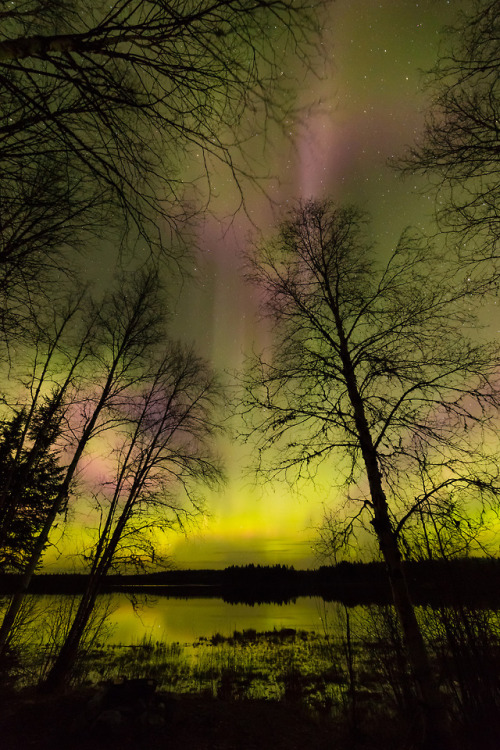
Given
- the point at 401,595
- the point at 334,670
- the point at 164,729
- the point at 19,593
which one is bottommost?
the point at 334,670

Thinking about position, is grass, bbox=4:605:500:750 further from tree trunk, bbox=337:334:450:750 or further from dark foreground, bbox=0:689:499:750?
tree trunk, bbox=337:334:450:750

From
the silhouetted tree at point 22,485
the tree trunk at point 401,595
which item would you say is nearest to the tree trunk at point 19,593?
the silhouetted tree at point 22,485

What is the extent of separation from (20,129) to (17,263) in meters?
1.67

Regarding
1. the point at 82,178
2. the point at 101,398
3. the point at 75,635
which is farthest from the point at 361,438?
the point at 75,635

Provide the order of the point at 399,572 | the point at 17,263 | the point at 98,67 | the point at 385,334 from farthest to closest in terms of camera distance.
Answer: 1. the point at 385,334
2. the point at 399,572
3. the point at 17,263
4. the point at 98,67

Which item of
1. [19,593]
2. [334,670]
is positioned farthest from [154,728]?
[334,670]

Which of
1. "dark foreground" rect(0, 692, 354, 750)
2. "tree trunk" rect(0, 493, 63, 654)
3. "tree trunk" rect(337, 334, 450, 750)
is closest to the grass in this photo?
"dark foreground" rect(0, 692, 354, 750)

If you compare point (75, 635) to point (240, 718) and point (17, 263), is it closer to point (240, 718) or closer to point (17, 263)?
point (240, 718)

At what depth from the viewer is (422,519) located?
193 inches

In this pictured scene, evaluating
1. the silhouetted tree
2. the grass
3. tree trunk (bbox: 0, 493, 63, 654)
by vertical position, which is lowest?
the grass

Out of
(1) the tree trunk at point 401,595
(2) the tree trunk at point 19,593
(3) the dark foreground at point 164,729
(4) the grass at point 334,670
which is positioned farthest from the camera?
(2) the tree trunk at point 19,593

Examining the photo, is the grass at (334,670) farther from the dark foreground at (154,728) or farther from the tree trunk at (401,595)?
the tree trunk at (401,595)

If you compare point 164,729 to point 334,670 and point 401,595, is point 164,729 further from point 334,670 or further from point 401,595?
point 334,670

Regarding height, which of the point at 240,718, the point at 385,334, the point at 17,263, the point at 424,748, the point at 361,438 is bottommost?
the point at 240,718
